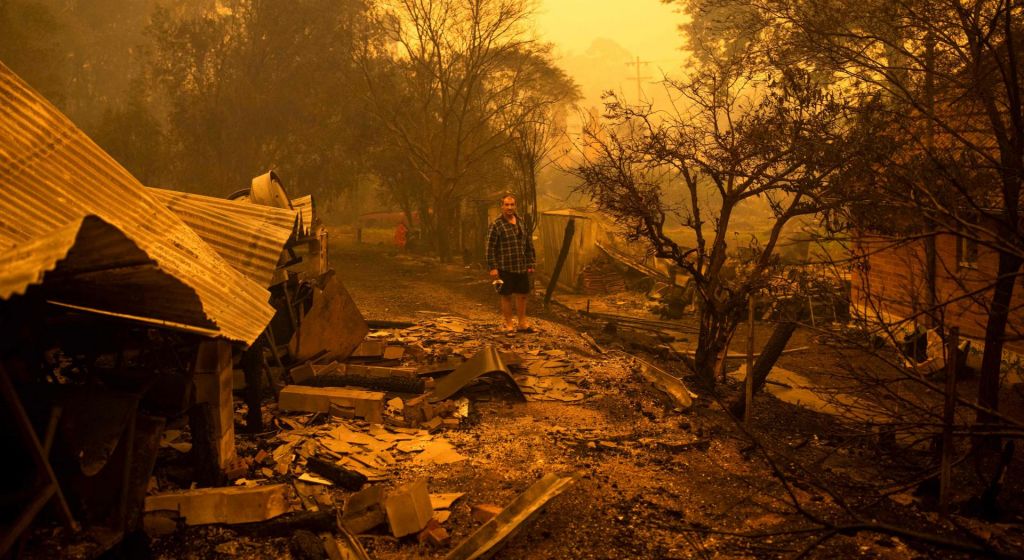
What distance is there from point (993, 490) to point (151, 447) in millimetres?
5802

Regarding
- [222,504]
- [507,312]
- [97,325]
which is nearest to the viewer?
[97,325]

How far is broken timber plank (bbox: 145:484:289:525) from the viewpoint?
4.19m

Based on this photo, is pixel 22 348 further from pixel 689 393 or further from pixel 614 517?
pixel 689 393

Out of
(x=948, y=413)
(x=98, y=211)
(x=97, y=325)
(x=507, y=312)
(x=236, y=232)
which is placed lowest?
(x=507, y=312)

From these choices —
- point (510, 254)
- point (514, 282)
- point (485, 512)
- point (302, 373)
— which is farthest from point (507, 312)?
point (485, 512)

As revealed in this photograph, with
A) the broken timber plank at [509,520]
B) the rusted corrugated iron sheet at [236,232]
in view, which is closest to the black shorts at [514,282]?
the rusted corrugated iron sheet at [236,232]

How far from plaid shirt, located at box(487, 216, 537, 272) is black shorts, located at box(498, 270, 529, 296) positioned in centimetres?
8

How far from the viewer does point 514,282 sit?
1059 centimetres

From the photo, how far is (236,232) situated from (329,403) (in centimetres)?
196

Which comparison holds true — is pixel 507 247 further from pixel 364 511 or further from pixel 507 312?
pixel 364 511

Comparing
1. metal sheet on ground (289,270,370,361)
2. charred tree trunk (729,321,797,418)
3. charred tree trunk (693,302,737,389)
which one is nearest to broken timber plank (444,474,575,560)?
charred tree trunk (729,321,797,418)

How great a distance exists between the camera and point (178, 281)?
9.24ft

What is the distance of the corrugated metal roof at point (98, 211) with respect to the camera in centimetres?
310

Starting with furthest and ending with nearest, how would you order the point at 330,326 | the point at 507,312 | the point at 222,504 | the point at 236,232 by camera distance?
the point at 507,312 → the point at 330,326 → the point at 236,232 → the point at 222,504
